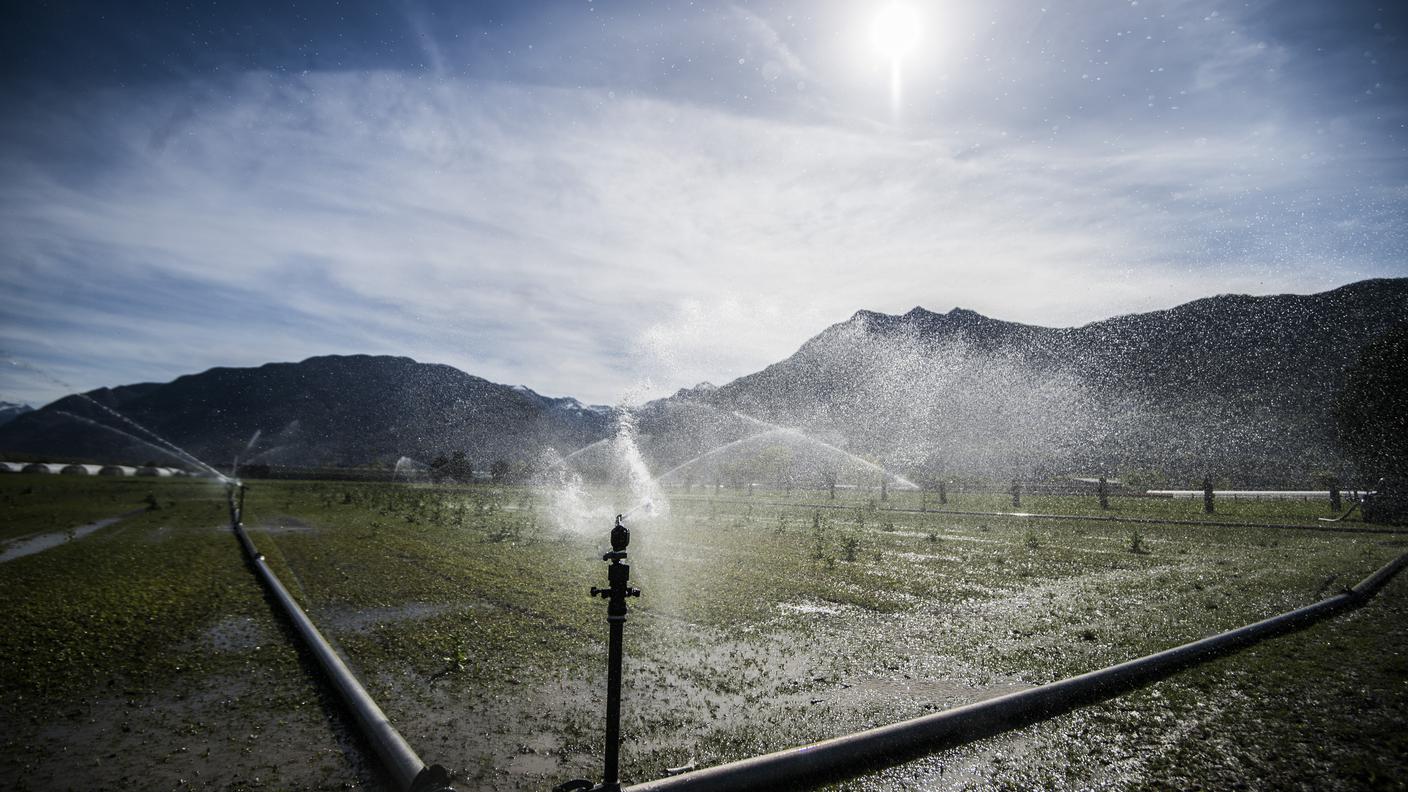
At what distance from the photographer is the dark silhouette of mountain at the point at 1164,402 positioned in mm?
107812

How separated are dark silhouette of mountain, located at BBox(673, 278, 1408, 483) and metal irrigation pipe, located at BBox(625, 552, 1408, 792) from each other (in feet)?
270

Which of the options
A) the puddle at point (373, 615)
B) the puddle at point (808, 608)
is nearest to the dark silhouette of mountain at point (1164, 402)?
the puddle at point (808, 608)

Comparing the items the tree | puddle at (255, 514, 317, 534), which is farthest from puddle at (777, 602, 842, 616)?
the tree

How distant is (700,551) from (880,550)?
18.8 feet

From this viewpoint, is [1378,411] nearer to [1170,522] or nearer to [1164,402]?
[1170,522]

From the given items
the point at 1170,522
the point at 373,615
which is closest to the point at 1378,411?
the point at 1170,522

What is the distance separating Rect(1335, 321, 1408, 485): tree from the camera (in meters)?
35.4

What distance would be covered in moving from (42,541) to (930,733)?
25368mm

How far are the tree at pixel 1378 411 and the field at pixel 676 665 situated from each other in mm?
28215

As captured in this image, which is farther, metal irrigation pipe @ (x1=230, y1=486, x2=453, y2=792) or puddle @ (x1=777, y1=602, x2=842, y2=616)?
puddle @ (x1=777, y1=602, x2=842, y2=616)

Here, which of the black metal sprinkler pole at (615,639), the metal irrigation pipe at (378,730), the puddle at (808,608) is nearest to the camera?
the metal irrigation pipe at (378,730)

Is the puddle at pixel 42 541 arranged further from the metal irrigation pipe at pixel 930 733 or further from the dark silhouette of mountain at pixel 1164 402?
the dark silhouette of mountain at pixel 1164 402

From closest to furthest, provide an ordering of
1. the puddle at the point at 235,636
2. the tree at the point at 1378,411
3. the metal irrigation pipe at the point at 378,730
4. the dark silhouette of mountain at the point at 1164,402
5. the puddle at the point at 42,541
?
1. the metal irrigation pipe at the point at 378,730
2. the puddle at the point at 235,636
3. the puddle at the point at 42,541
4. the tree at the point at 1378,411
5. the dark silhouette of mountain at the point at 1164,402

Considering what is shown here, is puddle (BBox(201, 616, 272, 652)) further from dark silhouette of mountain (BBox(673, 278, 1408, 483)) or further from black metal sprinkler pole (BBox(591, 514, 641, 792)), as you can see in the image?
dark silhouette of mountain (BBox(673, 278, 1408, 483))
